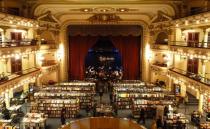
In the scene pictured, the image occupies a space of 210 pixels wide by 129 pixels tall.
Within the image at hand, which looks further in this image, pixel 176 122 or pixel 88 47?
pixel 88 47

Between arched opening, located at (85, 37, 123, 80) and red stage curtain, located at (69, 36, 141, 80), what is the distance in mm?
2174

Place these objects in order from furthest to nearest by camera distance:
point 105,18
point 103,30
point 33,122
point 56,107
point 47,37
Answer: point 103,30 < point 47,37 < point 105,18 < point 56,107 < point 33,122

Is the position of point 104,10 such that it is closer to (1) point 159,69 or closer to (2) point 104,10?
(2) point 104,10

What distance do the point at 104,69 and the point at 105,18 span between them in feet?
28.4

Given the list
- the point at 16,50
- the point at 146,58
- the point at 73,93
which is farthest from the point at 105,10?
the point at 16,50

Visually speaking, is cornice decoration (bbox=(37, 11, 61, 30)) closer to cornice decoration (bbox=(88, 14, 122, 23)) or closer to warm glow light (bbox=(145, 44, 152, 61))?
cornice decoration (bbox=(88, 14, 122, 23))

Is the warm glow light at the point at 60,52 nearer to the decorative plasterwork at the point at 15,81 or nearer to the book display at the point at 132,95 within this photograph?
the decorative plasterwork at the point at 15,81

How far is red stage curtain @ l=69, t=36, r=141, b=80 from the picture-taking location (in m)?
28.0

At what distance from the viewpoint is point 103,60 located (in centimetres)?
3288

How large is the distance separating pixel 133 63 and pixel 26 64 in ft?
38.2

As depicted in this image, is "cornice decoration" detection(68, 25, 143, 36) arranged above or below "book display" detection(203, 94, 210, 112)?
above

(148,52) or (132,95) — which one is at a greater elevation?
(148,52)

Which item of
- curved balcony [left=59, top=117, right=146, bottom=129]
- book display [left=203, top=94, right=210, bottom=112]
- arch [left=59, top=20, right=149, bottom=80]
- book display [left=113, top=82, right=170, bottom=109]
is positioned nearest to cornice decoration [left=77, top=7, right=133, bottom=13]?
arch [left=59, top=20, right=149, bottom=80]

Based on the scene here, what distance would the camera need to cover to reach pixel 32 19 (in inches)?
792
